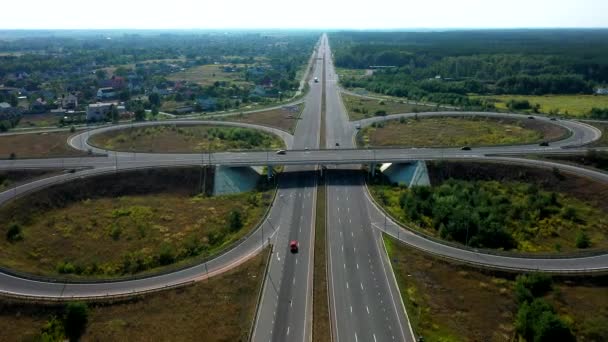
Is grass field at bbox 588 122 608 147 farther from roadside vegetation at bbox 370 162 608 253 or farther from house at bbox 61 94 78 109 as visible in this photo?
house at bbox 61 94 78 109

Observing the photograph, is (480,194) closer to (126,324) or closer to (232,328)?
(232,328)

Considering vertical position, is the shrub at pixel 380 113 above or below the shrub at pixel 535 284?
above

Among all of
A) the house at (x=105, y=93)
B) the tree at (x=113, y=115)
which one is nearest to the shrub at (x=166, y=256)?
the tree at (x=113, y=115)

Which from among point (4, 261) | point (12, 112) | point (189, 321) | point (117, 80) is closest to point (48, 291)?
point (4, 261)

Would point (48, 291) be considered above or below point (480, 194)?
below

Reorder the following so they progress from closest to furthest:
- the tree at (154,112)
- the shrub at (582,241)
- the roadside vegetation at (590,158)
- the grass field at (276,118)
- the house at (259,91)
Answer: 1. the shrub at (582,241)
2. the roadside vegetation at (590,158)
3. the grass field at (276,118)
4. the tree at (154,112)
5. the house at (259,91)

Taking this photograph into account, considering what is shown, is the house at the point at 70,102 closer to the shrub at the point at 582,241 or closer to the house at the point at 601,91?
the shrub at the point at 582,241
